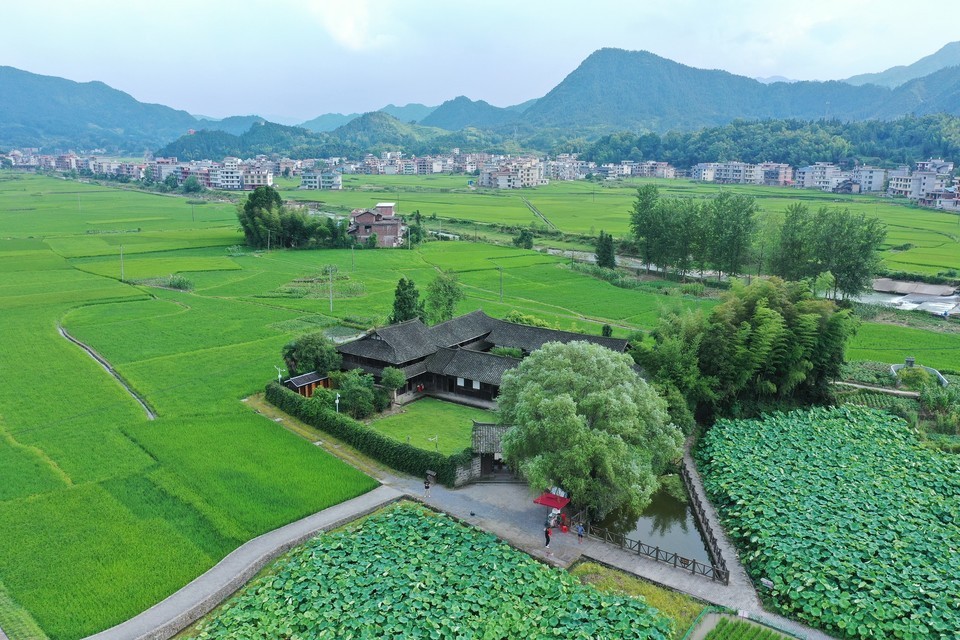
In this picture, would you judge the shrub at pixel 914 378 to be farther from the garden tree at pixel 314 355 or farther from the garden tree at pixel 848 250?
the garden tree at pixel 314 355

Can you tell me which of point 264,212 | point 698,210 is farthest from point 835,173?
point 264,212

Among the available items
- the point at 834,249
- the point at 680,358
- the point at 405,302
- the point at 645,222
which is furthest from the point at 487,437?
the point at 645,222

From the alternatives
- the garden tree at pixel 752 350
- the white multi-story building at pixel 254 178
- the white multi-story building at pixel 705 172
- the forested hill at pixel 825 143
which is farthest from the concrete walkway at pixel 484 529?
the forested hill at pixel 825 143

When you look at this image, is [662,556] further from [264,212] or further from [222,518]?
[264,212]

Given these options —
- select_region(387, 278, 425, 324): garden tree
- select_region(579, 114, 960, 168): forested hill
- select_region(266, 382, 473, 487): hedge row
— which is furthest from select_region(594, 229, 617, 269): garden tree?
select_region(579, 114, 960, 168): forested hill

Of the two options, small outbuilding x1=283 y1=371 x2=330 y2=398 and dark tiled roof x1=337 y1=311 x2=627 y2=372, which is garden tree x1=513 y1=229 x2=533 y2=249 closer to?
dark tiled roof x1=337 y1=311 x2=627 y2=372

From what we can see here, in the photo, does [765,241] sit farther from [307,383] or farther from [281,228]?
[281,228]

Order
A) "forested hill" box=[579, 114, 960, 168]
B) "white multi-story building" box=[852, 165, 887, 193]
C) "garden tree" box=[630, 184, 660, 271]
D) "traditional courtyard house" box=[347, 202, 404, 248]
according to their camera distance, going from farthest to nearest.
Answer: "forested hill" box=[579, 114, 960, 168] → "white multi-story building" box=[852, 165, 887, 193] → "traditional courtyard house" box=[347, 202, 404, 248] → "garden tree" box=[630, 184, 660, 271]
